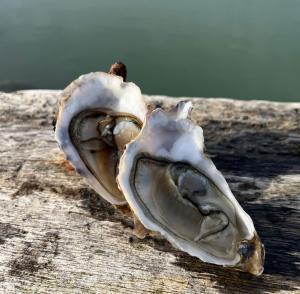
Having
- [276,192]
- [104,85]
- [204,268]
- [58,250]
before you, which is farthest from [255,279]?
[104,85]

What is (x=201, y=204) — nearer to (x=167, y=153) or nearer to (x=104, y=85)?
(x=167, y=153)

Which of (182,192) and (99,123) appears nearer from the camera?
(182,192)

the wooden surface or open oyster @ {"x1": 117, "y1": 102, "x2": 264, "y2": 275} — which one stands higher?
open oyster @ {"x1": 117, "y1": 102, "x2": 264, "y2": 275}

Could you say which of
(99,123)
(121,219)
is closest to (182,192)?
(121,219)

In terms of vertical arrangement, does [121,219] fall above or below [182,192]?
below

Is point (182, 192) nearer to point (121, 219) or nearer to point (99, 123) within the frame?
point (121, 219)

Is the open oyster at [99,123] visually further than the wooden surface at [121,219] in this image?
Yes
